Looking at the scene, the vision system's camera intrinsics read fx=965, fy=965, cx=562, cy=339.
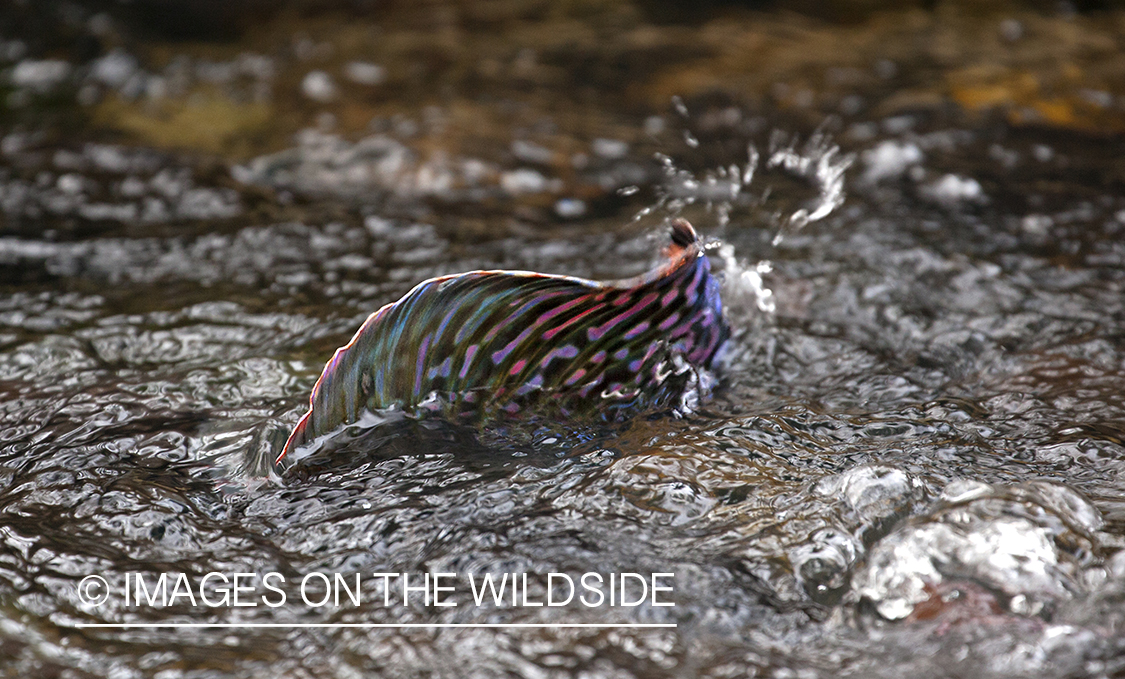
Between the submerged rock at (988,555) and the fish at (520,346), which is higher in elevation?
the fish at (520,346)

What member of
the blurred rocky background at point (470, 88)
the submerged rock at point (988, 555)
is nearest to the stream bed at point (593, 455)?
the submerged rock at point (988, 555)

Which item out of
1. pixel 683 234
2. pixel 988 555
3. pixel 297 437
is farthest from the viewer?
pixel 683 234

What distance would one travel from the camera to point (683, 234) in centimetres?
242

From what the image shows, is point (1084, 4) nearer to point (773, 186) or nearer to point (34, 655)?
point (773, 186)

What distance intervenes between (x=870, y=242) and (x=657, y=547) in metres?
2.00

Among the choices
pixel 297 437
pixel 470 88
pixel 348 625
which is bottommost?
pixel 348 625

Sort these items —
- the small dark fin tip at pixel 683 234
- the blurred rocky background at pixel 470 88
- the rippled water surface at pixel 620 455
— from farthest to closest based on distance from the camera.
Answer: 1. the blurred rocky background at pixel 470 88
2. the small dark fin tip at pixel 683 234
3. the rippled water surface at pixel 620 455

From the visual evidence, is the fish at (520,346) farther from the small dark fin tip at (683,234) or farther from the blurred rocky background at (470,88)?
the blurred rocky background at (470,88)

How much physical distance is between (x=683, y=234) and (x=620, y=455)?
57 centimetres

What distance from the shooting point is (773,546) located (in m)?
2.10

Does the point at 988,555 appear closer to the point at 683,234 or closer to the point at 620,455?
the point at 620,455

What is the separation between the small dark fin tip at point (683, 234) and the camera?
7.84 feet

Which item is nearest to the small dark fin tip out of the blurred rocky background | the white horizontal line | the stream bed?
the stream bed

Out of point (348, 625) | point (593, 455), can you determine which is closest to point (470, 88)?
point (593, 455)
